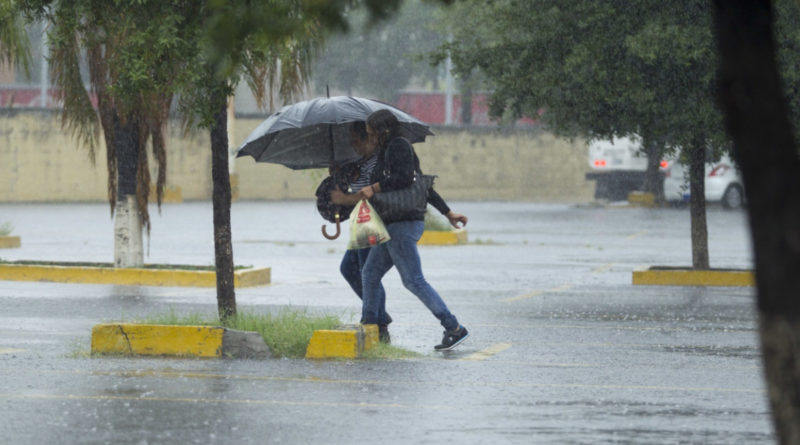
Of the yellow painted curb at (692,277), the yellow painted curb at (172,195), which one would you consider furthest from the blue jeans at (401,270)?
the yellow painted curb at (172,195)

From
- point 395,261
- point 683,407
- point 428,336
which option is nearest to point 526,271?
point 428,336

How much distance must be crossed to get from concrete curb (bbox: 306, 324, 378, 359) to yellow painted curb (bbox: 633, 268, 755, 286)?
7.72 m

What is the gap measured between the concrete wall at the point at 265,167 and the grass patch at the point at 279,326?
27.7 m

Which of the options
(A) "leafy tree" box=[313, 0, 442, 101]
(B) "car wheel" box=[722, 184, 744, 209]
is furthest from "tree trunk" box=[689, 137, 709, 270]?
(A) "leafy tree" box=[313, 0, 442, 101]

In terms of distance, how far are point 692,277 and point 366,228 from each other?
784cm

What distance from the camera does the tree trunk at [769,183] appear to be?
12.7 feet

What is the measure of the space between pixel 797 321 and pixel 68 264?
14360mm

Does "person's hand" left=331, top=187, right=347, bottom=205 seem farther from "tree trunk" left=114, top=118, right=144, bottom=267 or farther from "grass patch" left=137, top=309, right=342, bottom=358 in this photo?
"tree trunk" left=114, top=118, right=144, bottom=267

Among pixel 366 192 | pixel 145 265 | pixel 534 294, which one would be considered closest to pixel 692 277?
pixel 534 294

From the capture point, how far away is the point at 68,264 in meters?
17.3

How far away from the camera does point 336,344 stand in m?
9.91

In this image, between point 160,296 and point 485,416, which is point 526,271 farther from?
point 485,416

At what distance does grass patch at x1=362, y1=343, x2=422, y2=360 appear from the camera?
392 inches

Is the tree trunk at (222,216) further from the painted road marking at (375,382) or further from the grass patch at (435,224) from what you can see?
the grass patch at (435,224)
